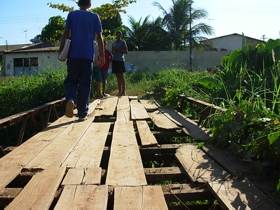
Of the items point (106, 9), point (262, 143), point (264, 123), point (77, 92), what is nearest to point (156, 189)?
point (262, 143)

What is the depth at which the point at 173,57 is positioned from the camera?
1022 inches

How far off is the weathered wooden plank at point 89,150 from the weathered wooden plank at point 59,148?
5 cm

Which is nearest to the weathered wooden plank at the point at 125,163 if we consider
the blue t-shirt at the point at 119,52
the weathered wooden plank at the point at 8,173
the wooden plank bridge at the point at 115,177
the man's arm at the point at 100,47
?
the wooden plank bridge at the point at 115,177

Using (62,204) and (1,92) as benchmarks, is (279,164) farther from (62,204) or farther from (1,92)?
(1,92)

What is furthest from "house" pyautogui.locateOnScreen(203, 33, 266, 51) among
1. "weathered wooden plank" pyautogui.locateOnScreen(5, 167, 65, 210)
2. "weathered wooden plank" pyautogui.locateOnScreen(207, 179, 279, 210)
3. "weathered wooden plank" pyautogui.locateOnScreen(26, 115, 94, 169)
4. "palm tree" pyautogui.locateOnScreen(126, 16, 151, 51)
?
"weathered wooden plank" pyautogui.locateOnScreen(5, 167, 65, 210)

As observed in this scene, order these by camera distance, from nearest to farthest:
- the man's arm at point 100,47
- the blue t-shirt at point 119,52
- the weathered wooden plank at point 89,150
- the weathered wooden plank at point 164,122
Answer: the weathered wooden plank at point 89,150 → the weathered wooden plank at point 164,122 → the man's arm at point 100,47 → the blue t-shirt at point 119,52

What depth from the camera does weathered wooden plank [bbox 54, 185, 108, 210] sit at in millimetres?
1741

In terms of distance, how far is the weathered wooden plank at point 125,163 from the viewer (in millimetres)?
2135

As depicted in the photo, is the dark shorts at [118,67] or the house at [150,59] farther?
the house at [150,59]

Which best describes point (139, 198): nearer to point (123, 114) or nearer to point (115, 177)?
point (115, 177)

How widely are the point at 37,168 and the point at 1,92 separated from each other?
20.1 feet

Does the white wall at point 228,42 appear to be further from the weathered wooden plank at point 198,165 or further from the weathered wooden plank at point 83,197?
the weathered wooden plank at point 83,197

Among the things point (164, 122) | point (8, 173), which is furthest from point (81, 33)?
point (8, 173)

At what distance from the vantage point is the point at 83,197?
72.9 inches
